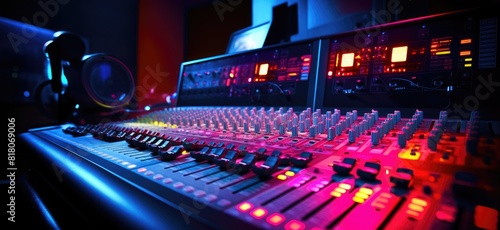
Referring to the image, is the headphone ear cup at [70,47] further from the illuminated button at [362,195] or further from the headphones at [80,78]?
the illuminated button at [362,195]

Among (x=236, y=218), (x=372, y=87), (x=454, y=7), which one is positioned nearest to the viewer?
(x=236, y=218)

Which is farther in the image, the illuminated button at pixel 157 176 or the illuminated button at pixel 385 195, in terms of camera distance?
the illuminated button at pixel 157 176

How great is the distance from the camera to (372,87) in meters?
0.91

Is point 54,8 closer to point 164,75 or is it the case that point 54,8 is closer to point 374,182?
point 164,75

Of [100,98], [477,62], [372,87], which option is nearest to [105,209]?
[372,87]

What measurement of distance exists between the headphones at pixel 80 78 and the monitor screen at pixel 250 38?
0.92m

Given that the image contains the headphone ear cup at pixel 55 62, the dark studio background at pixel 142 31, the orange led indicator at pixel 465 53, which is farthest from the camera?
the dark studio background at pixel 142 31

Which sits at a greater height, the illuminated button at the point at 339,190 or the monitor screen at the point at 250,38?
the monitor screen at the point at 250,38

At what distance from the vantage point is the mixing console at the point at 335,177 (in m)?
0.27

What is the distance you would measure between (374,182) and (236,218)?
0.22 metres

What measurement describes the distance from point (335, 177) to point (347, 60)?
2.37 feet

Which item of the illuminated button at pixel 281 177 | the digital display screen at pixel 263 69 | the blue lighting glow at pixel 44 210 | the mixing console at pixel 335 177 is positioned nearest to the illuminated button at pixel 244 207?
the mixing console at pixel 335 177

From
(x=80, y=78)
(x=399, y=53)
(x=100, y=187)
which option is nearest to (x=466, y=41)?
(x=399, y=53)

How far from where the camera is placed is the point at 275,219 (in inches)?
10.6
